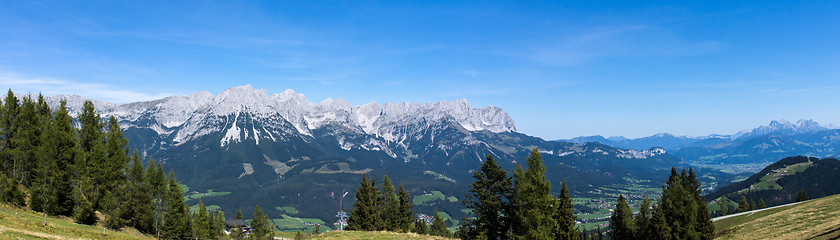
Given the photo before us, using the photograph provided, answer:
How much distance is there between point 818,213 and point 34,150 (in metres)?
102

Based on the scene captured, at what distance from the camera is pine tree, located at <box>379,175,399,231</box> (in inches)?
3164

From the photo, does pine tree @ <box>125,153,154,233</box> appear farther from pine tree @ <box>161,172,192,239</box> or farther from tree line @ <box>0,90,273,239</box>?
pine tree @ <box>161,172,192,239</box>

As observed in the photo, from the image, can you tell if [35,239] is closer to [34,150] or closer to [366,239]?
[366,239]

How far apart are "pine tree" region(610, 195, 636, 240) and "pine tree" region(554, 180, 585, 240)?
3465cm

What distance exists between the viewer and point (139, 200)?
60406 mm

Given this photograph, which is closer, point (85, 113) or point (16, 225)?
point (16, 225)

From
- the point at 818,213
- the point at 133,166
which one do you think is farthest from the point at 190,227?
the point at 818,213

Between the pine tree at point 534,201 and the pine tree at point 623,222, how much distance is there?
4053 centimetres

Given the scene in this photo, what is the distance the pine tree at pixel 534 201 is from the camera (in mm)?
45875

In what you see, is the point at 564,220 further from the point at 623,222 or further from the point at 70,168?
the point at 70,168

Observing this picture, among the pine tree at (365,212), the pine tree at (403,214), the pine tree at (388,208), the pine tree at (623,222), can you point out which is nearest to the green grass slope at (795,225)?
the pine tree at (623,222)

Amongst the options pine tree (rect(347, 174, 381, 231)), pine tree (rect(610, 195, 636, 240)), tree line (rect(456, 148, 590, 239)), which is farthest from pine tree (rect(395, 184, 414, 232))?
pine tree (rect(610, 195, 636, 240))

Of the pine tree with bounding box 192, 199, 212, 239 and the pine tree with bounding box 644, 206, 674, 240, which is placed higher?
the pine tree with bounding box 644, 206, 674, 240

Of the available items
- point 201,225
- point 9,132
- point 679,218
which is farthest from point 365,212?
point 9,132
